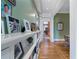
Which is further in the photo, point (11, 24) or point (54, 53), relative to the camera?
point (54, 53)

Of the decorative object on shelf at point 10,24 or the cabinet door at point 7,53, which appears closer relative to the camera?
the cabinet door at point 7,53

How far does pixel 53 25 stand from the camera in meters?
10.5

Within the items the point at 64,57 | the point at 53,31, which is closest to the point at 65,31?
the point at 53,31

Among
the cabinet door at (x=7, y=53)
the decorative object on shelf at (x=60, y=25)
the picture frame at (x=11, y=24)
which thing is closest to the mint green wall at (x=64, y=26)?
the decorative object on shelf at (x=60, y=25)

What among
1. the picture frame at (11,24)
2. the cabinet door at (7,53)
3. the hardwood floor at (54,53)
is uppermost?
the picture frame at (11,24)

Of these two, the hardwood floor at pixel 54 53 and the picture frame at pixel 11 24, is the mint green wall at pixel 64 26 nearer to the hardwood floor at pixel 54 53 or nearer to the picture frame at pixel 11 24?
the hardwood floor at pixel 54 53

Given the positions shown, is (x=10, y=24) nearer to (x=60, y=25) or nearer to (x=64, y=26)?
(x=60, y=25)

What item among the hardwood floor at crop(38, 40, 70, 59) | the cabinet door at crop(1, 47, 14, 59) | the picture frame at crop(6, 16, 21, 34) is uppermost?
the picture frame at crop(6, 16, 21, 34)

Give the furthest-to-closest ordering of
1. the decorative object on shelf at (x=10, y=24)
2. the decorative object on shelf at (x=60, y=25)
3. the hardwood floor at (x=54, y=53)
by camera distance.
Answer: the decorative object on shelf at (x=60, y=25) < the hardwood floor at (x=54, y=53) < the decorative object on shelf at (x=10, y=24)

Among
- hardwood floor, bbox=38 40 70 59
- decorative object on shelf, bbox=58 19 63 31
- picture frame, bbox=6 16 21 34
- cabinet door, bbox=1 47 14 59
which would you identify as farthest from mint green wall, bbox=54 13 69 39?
cabinet door, bbox=1 47 14 59

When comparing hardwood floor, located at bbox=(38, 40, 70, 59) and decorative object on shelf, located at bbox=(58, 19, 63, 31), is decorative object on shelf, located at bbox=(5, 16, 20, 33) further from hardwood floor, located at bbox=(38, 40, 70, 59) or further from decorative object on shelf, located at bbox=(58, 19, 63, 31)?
decorative object on shelf, located at bbox=(58, 19, 63, 31)

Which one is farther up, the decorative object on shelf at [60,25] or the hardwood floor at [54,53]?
the decorative object on shelf at [60,25]

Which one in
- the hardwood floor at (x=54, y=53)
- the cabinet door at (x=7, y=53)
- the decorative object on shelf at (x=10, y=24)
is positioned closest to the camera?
the cabinet door at (x=7, y=53)

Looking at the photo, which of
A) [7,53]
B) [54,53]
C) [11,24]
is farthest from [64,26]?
[7,53]
